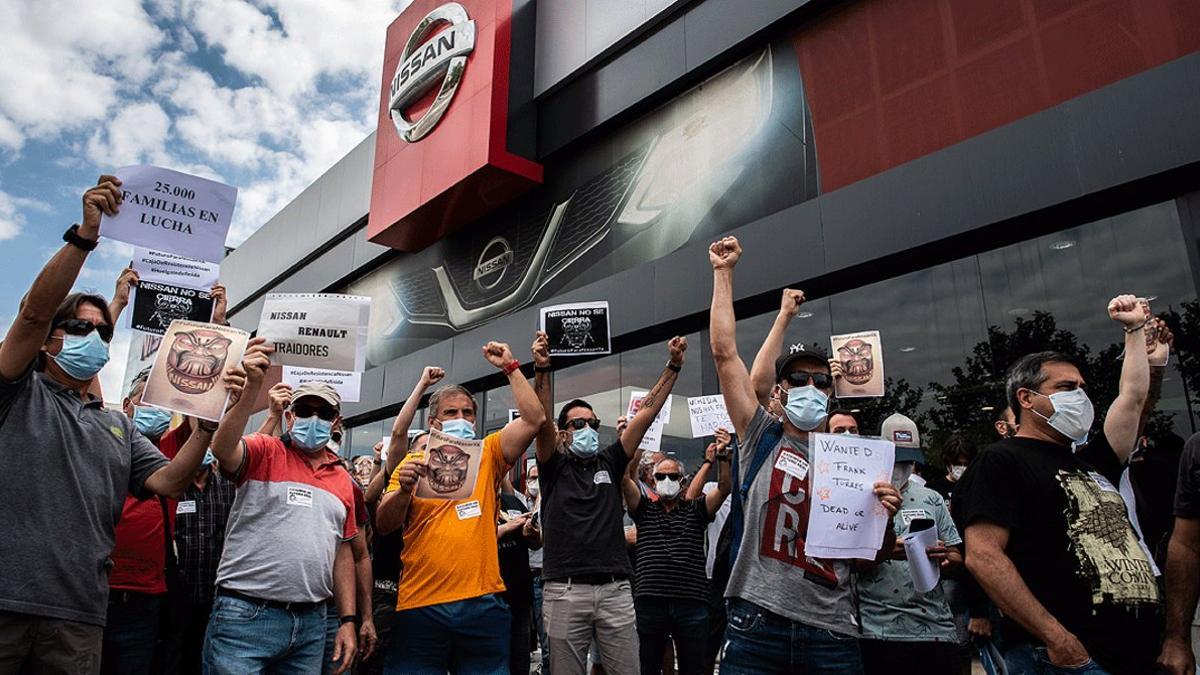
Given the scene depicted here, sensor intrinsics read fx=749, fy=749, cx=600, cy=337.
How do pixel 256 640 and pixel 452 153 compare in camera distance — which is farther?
pixel 452 153

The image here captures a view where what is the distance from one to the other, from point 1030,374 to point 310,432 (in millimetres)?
3332

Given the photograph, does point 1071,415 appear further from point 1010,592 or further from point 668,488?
point 668,488

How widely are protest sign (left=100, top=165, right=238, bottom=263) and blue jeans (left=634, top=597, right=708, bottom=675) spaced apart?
386 cm

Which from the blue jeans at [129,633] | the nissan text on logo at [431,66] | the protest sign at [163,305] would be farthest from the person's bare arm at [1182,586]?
the nissan text on logo at [431,66]

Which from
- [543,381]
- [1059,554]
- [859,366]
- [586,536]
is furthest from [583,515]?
[1059,554]

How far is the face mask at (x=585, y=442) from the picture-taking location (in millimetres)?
5004

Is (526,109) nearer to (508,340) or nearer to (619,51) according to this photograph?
(619,51)

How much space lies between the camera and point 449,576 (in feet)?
12.4

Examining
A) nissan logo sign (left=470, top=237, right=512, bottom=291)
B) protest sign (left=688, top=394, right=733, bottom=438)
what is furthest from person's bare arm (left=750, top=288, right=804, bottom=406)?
nissan logo sign (left=470, top=237, right=512, bottom=291)

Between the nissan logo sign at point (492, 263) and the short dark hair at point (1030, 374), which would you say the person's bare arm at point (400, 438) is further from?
the nissan logo sign at point (492, 263)

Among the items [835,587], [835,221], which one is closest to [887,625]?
[835,587]

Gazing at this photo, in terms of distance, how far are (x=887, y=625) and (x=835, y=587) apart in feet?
3.73

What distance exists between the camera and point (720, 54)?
34.6 ft

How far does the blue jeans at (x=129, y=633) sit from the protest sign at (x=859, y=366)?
4.29 metres
